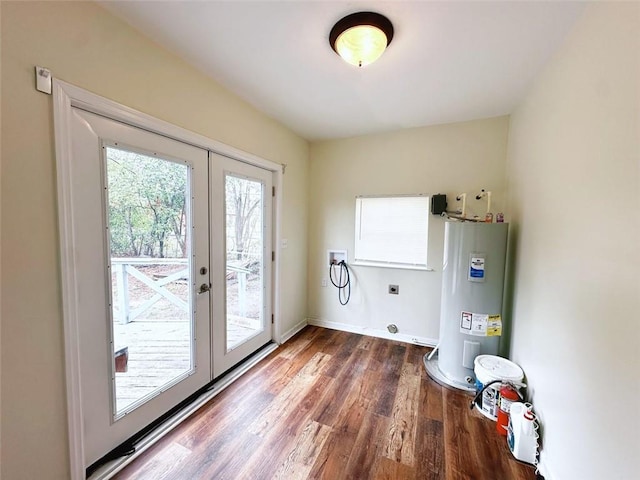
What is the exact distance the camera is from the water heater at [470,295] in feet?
6.98

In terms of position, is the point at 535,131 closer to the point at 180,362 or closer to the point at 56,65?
the point at 56,65

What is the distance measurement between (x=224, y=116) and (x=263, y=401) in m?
2.36

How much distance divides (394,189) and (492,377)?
204cm

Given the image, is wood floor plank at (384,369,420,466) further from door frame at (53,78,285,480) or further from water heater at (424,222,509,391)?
door frame at (53,78,285,480)

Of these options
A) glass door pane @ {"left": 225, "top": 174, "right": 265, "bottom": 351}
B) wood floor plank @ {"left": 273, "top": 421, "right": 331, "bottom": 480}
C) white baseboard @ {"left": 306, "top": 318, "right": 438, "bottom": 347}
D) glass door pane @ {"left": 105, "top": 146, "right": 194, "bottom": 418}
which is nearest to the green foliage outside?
glass door pane @ {"left": 105, "top": 146, "right": 194, "bottom": 418}

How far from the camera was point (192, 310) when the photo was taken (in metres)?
1.95

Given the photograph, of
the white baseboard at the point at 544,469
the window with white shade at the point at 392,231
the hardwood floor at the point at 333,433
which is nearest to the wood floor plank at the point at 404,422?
the hardwood floor at the point at 333,433

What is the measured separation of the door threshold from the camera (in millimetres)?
1418

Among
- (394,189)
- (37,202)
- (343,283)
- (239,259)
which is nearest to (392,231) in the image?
(394,189)

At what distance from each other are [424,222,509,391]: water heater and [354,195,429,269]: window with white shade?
0.62 m

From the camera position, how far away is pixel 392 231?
3.10 meters

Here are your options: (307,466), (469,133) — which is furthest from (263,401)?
(469,133)

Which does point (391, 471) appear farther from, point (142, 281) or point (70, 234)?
point (70, 234)

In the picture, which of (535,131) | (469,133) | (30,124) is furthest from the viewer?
(469,133)
